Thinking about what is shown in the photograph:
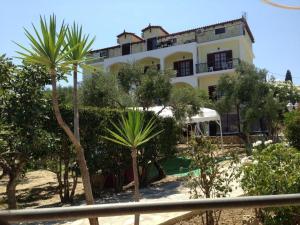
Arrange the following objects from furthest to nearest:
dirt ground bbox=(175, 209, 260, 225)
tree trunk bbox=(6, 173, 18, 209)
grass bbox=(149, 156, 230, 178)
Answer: grass bbox=(149, 156, 230, 178), tree trunk bbox=(6, 173, 18, 209), dirt ground bbox=(175, 209, 260, 225)

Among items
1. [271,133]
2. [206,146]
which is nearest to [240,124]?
[271,133]

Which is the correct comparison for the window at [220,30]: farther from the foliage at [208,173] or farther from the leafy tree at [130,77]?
the foliage at [208,173]

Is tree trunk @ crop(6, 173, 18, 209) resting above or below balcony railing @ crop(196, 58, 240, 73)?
below

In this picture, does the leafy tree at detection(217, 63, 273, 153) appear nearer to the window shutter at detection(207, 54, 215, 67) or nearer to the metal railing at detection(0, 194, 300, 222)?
the window shutter at detection(207, 54, 215, 67)

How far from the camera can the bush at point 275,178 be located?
6.06 metres

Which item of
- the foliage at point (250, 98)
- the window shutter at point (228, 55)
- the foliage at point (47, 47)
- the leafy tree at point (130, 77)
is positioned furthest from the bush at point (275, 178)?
the window shutter at point (228, 55)

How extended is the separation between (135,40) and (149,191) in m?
28.2

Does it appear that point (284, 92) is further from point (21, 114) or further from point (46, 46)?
point (46, 46)

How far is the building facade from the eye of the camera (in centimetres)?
3372

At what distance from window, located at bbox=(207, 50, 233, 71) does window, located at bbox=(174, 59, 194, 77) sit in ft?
5.59

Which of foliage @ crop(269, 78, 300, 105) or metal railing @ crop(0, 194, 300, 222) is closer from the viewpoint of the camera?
metal railing @ crop(0, 194, 300, 222)

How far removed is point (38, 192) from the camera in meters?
13.2

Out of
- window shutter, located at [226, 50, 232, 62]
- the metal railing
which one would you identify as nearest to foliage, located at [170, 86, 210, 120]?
window shutter, located at [226, 50, 232, 62]

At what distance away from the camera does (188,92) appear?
19719mm
